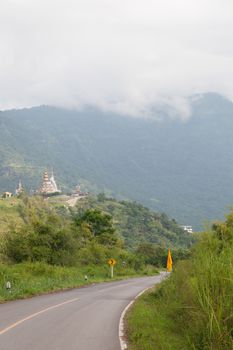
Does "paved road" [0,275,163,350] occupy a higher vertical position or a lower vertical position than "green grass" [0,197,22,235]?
lower

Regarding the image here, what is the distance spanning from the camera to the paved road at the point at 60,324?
1190cm

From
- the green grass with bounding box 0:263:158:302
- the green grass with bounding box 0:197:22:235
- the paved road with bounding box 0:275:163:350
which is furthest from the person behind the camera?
the green grass with bounding box 0:197:22:235

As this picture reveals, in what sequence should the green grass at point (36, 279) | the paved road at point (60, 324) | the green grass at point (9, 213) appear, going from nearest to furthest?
the paved road at point (60, 324), the green grass at point (36, 279), the green grass at point (9, 213)

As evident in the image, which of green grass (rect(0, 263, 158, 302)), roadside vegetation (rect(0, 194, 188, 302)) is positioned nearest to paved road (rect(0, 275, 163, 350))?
green grass (rect(0, 263, 158, 302))

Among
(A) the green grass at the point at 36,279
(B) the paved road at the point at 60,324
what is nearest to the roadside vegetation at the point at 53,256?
(A) the green grass at the point at 36,279

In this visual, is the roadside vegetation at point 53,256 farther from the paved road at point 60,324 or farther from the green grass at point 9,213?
the paved road at point 60,324

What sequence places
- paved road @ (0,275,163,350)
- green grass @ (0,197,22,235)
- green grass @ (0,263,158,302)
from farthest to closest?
1. green grass @ (0,197,22,235)
2. green grass @ (0,263,158,302)
3. paved road @ (0,275,163,350)

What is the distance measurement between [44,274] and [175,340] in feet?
68.9

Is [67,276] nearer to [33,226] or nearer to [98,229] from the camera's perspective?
[33,226]

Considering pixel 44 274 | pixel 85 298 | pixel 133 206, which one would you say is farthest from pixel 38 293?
pixel 133 206

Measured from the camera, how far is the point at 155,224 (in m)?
110

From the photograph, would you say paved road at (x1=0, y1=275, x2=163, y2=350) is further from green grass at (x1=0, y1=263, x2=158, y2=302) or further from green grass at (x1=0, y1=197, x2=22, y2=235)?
green grass at (x1=0, y1=197, x2=22, y2=235)

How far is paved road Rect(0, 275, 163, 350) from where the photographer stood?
39.0ft

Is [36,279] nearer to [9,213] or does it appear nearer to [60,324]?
[60,324]
